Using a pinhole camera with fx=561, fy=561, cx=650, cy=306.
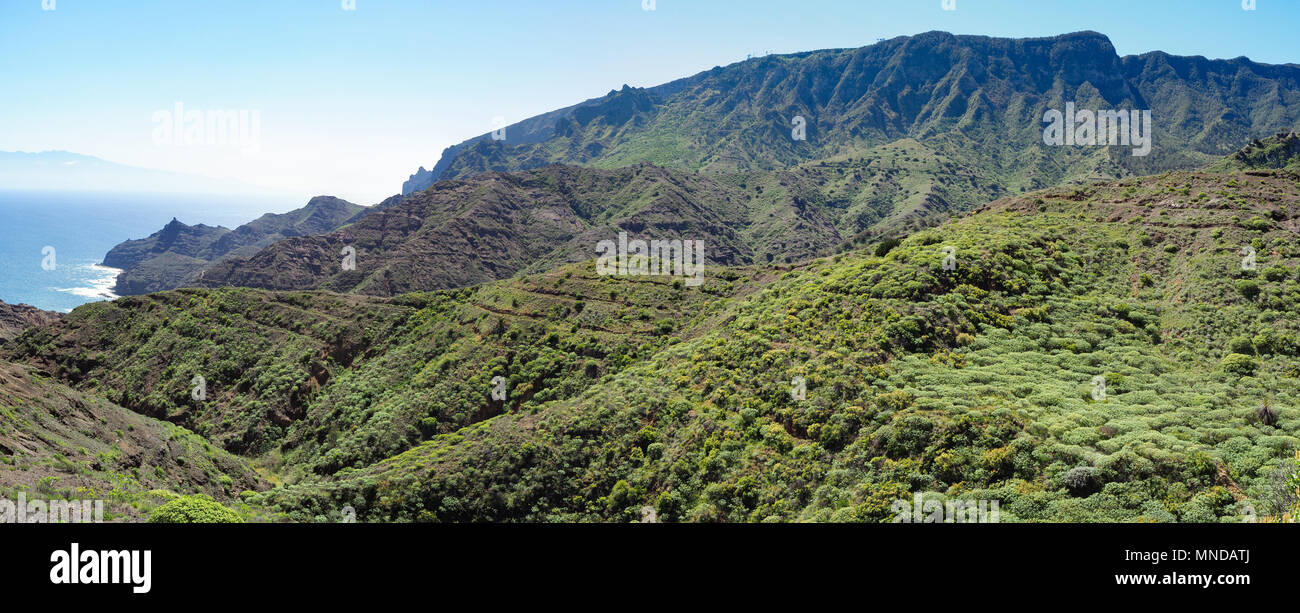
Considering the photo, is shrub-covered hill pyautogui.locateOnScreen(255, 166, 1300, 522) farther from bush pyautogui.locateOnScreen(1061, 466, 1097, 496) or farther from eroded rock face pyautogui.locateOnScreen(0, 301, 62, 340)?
eroded rock face pyautogui.locateOnScreen(0, 301, 62, 340)

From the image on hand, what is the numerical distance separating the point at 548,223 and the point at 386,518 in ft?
577

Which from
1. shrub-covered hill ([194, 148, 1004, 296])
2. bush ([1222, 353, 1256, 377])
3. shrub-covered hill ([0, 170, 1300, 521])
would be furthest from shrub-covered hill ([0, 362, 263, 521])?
shrub-covered hill ([194, 148, 1004, 296])

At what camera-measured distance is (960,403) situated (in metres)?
23.1

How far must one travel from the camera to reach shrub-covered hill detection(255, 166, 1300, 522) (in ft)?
59.1

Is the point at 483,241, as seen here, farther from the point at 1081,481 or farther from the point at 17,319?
the point at 1081,481

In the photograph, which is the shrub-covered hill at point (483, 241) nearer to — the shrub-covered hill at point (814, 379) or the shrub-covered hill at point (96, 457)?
the shrub-covered hill at point (814, 379)

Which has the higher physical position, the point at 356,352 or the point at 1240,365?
the point at 1240,365

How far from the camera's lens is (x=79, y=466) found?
23312mm

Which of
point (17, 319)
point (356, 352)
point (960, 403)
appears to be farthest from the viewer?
point (17, 319)

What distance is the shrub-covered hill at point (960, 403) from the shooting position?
59.1 feet
